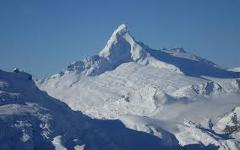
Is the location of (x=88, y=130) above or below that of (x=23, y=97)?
below

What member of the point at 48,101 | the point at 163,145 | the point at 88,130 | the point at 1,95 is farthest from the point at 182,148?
the point at 1,95

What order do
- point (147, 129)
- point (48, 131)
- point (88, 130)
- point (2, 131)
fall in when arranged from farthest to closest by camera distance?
point (147, 129) → point (88, 130) → point (48, 131) → point (2, 131)

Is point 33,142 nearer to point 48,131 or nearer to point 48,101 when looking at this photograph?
point 48,131

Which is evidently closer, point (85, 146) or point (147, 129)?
point (85, 146)

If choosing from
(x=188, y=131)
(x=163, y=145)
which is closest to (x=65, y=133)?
(x=163, y=145)

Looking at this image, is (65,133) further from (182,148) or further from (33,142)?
(182,148)

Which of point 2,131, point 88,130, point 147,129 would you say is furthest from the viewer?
point 147,129
